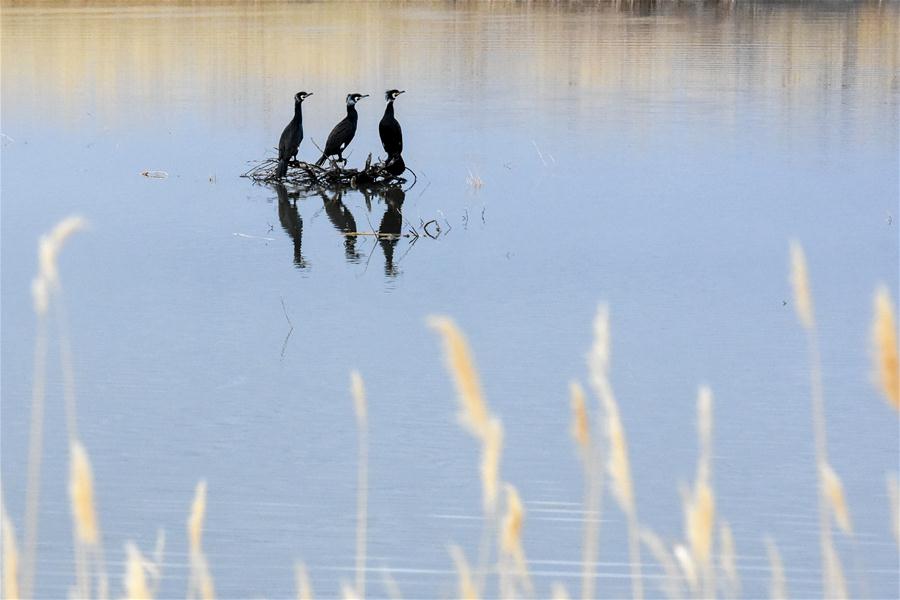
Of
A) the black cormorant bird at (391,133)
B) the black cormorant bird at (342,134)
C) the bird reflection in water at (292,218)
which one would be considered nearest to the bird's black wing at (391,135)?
the black cormorant bird at (391,133)

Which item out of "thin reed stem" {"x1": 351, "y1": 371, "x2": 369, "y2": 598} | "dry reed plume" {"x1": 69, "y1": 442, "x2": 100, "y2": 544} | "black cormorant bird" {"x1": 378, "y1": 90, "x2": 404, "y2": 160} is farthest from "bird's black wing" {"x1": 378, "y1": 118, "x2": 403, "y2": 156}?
"dry reed plume" {"x1": 69, "y1": 442, "x2": 100, "y2": 544}

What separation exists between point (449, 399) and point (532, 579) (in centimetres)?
157

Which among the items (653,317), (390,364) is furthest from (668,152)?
(390,364)

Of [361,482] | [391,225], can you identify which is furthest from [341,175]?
[361,482]

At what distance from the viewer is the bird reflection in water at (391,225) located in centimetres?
782

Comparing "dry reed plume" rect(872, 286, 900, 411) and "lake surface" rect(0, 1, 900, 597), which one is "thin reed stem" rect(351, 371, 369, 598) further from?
"dry reed plume" rect(872, 286, 900, 411)

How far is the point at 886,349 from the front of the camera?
4.55ft

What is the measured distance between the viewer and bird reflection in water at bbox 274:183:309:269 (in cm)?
804

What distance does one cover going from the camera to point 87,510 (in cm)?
140

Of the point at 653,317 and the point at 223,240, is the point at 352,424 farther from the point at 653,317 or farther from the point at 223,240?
the point at 223,240

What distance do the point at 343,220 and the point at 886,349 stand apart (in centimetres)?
809

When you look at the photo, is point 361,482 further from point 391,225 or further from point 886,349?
point 391,225

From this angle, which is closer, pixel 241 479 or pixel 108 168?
pixel 241 479

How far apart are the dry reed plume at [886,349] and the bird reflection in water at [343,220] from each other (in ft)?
21.4
